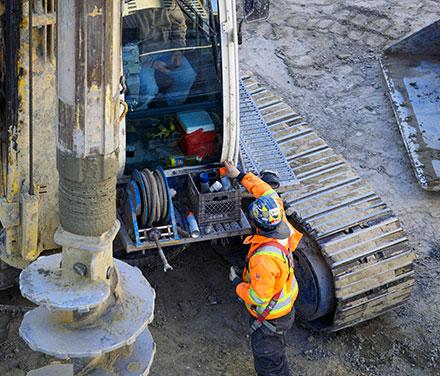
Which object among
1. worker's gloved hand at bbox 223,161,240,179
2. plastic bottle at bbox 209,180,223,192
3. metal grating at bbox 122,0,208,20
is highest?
metal grating at bbox 122,0,208,20

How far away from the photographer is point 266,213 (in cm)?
600

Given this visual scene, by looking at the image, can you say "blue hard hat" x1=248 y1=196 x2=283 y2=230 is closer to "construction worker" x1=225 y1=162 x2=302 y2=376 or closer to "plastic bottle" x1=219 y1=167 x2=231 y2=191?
"construction worker" x1=225 y1=162 x2=302 y2=376

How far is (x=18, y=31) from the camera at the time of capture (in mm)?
5074

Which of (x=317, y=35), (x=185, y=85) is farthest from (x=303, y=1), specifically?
(x=185, y=85)

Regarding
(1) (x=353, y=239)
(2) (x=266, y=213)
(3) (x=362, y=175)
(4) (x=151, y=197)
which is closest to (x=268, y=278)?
(2) (x=266, y=213)

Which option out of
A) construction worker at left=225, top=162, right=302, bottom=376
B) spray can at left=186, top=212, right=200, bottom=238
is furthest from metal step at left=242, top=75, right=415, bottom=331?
spray can at left=186, top=212, right=200, bottom=238

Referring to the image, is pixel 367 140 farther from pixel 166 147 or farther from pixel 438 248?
pixel 166 147

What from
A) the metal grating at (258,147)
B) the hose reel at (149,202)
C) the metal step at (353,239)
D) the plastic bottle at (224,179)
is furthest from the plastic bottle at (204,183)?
the metal step at (353,239)

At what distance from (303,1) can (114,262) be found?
26.9ft

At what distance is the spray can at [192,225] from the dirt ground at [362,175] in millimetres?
927

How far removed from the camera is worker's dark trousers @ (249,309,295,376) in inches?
250

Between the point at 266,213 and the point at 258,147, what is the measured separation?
1385mm

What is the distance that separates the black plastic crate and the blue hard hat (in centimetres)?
45

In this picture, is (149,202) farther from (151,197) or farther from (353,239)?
(353,239)
